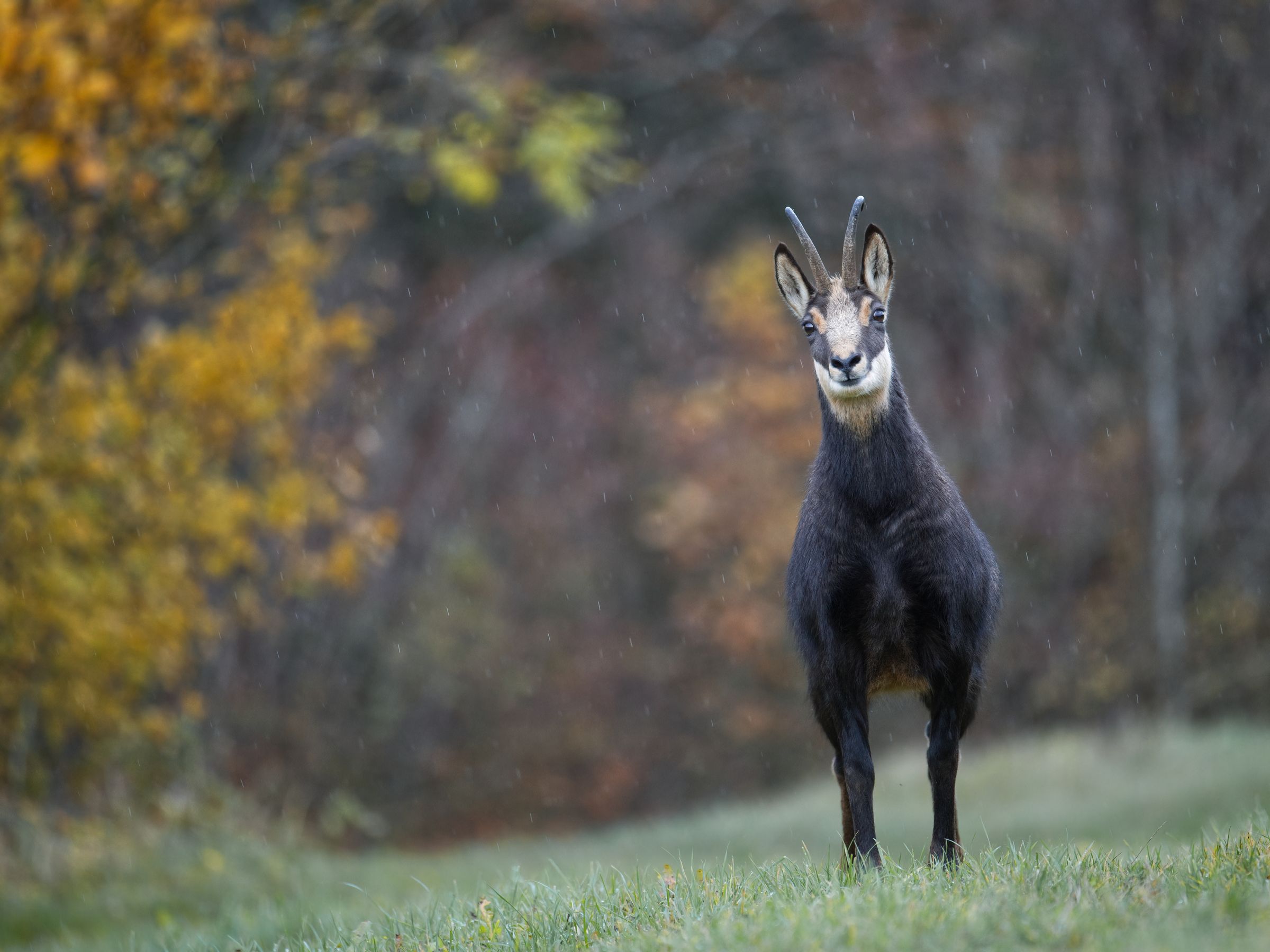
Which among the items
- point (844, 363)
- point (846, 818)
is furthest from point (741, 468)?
point (844, 363)

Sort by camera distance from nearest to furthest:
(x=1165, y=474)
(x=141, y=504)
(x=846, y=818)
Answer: (x=846, y=818) → (x=141, y=504) → (x=1165, y=474)

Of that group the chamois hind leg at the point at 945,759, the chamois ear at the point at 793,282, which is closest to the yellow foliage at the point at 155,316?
the chamois ear at the point at 793,282

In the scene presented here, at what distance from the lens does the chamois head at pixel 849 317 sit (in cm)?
611

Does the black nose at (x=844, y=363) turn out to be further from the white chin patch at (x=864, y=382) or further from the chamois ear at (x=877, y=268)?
the chamois ear at (x=877, y=268)

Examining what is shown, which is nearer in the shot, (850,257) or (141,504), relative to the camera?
(850,257)

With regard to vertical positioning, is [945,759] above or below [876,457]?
below

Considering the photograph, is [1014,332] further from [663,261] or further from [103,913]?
[103,913]

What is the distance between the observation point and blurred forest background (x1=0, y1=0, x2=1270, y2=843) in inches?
477

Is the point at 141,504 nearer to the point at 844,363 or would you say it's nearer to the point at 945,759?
the point at 844,363

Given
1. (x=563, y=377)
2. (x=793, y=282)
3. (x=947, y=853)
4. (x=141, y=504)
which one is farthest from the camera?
(x=563, y=377)

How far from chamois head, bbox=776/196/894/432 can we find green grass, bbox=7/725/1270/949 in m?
1.94

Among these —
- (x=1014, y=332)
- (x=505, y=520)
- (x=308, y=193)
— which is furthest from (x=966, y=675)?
(x=505, y=520)

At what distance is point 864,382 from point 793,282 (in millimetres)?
712

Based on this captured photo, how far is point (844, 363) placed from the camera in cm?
604
